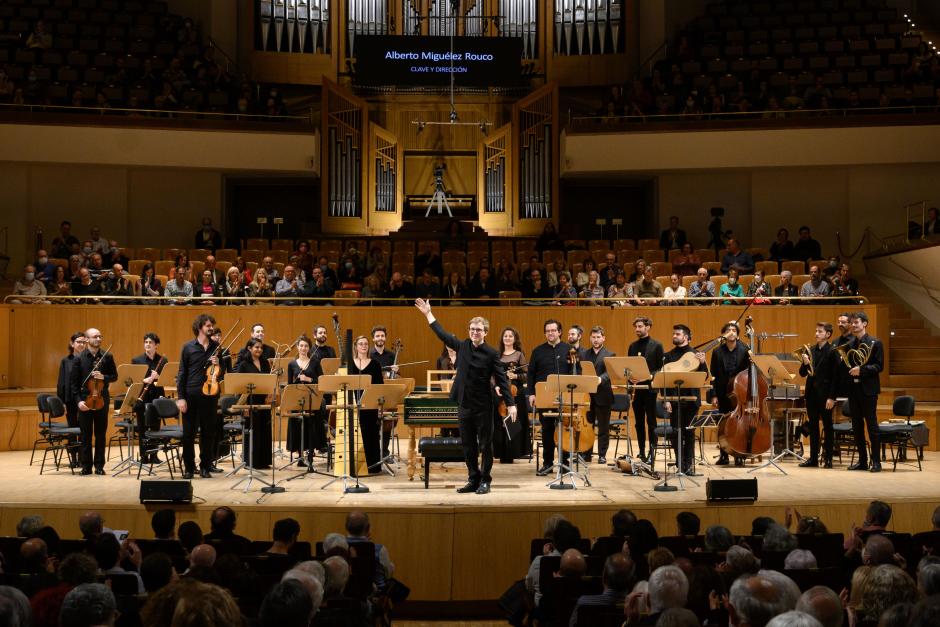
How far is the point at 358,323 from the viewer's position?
562 inches

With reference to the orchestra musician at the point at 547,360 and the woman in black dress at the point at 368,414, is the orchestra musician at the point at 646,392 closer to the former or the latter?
the orchestra musician at the point at 547,360

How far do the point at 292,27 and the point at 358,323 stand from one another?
9.21 meters

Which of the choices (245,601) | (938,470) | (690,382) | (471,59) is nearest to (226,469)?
(690,382)

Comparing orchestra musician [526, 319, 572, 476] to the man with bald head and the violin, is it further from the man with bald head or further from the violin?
the man with bald head

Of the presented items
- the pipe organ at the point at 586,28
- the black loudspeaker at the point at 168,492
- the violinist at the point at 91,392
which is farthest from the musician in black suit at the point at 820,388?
the pipe organ at the point at 586,28

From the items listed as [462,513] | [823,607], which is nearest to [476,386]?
[462,513]

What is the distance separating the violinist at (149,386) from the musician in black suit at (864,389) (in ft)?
21.9

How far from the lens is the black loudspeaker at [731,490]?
8.24 m

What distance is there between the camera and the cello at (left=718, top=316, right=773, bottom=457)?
10047 mm

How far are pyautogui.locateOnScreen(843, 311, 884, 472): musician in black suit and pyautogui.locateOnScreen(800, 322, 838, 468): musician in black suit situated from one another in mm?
198

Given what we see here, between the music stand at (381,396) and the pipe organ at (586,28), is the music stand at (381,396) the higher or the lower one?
the lower one

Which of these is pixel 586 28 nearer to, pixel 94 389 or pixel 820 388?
pixel 820 388

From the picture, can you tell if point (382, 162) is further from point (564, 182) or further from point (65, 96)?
point (65, 96)

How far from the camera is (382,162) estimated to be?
19.9 metres
